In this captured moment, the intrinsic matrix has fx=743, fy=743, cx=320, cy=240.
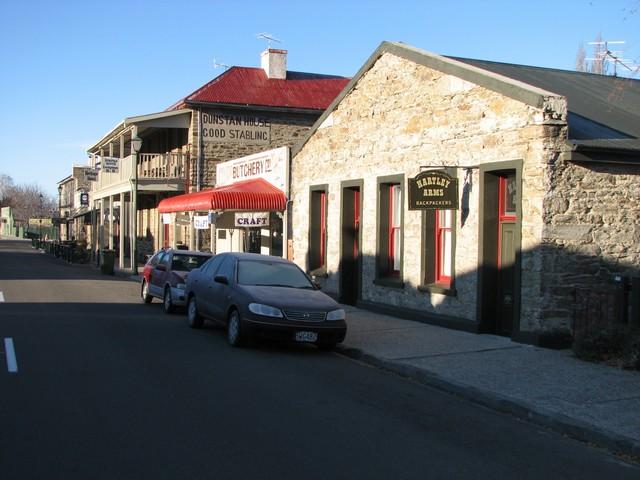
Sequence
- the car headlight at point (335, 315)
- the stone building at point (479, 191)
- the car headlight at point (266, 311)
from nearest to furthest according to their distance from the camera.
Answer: the car headlight at point (266, 311), the car headlight at point (335, 315), the stone building at point (479, 191)

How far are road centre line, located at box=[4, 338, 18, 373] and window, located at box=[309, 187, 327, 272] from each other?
9980 millimetres

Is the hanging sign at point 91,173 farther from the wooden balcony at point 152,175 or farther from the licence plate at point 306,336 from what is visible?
the licence plate at point 306,336

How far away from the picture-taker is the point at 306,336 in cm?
1157

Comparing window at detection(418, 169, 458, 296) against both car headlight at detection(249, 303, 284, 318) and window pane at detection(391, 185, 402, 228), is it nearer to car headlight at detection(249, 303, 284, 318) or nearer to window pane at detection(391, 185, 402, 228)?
window pane at detection(391, 185, 402, 228)

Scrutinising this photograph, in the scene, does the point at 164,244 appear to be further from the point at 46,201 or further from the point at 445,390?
the point at 46,201

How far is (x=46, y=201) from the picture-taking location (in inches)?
6225

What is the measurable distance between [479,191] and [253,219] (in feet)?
35.8

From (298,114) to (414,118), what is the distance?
1739 centimetres

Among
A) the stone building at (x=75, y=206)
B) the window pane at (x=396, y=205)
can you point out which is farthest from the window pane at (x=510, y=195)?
the stone building at (x=75, y=206)

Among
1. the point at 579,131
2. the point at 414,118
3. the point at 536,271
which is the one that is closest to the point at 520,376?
the point at 536,271

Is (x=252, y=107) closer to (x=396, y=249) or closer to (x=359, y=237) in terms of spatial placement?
(x=359, y=237)

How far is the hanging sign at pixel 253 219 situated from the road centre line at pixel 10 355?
38.4ft

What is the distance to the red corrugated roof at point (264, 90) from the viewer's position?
103 feet

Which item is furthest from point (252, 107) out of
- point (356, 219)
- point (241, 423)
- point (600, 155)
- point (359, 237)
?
point (241, 423)
